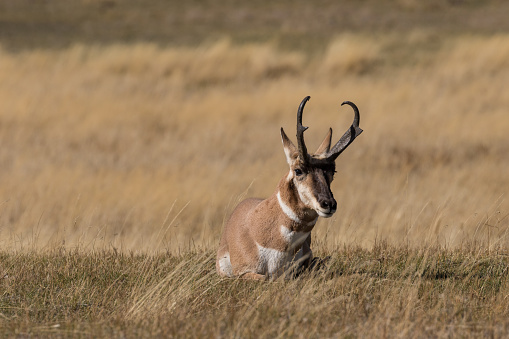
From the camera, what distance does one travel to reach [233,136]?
18312 mm

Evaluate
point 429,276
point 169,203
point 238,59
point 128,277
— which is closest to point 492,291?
point 429,276

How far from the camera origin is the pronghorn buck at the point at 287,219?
248 inches

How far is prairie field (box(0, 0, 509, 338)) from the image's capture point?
250 inches

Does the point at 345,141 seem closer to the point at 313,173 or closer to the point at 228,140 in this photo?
the point at 313,173

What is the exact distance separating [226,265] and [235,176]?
7.90 meters

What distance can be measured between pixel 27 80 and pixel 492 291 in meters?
17.9

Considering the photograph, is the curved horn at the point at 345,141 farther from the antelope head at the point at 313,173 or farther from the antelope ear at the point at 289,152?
the antelope ear at the point at 289,152

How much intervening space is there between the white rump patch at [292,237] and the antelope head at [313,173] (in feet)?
1.00

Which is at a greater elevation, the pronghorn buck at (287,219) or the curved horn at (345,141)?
the curved horn at (345,141)

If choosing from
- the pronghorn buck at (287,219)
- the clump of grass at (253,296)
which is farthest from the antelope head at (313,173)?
the clump of grass at (253,296)

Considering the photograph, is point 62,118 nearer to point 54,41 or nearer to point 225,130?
point 225,130

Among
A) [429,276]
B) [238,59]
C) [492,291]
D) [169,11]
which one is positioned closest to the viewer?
[492,291]

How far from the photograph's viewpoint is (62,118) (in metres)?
19.2

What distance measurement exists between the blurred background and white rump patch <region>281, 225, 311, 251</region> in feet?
5.76
